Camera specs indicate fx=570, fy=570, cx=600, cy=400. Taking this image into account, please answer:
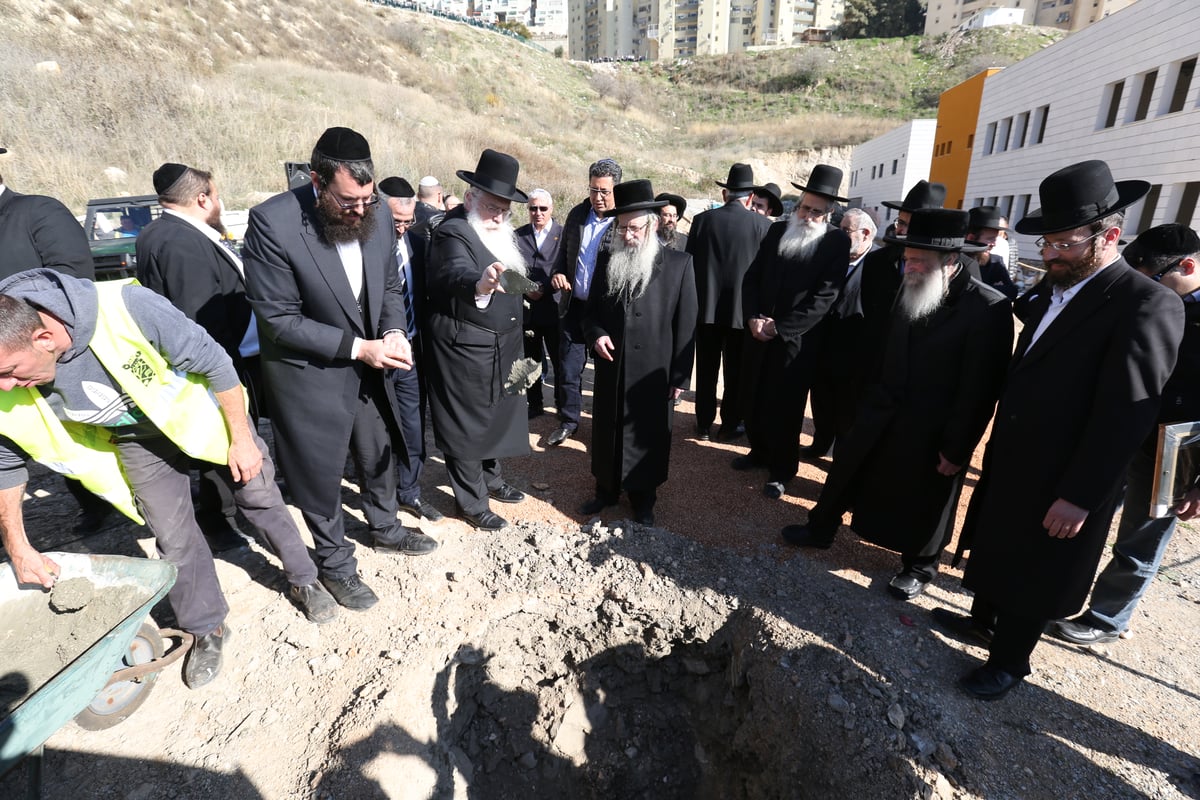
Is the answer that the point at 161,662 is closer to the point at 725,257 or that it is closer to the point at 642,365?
the point at 642,365

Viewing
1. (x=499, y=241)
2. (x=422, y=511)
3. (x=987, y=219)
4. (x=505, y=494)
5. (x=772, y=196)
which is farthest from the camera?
(x=772, y=196)

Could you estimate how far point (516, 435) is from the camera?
390cm

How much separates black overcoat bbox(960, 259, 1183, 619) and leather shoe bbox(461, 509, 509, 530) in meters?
2.68

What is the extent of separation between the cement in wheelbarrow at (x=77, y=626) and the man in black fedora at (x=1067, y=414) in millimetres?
3530

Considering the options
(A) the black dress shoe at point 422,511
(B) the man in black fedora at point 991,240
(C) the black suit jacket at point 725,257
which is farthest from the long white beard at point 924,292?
(A) the black dress shoe at point 422,511

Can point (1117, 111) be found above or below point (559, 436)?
above

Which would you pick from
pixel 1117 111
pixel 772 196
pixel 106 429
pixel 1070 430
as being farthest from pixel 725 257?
pixel 1117 111

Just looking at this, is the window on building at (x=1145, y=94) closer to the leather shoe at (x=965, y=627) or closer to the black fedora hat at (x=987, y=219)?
the black fedora hat at (x=987, y=219)

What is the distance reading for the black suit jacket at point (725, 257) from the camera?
4.96 metres

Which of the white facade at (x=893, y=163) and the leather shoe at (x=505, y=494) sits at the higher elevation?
the white facade at (x=893, y=163)

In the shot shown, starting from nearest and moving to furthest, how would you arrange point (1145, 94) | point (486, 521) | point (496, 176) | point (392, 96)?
point (496, 176), point (486, 521), point (1145, 94), point (392, 96)

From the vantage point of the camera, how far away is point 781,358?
4.19 meters

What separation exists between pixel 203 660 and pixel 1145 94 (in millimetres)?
20144

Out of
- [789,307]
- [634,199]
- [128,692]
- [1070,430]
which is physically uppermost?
[634,199]
